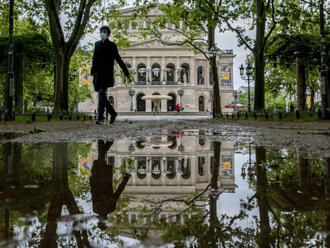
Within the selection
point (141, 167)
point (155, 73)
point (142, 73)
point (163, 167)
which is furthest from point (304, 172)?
point (142, 73)

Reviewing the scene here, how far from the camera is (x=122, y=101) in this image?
6119cm

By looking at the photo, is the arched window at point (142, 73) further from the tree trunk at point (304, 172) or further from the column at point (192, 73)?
the tree trunk at point (304, 172)

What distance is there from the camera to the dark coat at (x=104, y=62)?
290 inches

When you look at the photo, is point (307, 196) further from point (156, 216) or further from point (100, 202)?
point (100, 202)

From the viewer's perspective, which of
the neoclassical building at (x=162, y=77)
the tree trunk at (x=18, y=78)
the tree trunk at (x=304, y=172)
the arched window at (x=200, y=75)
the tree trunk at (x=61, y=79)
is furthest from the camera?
the arched window at (x=200, y=75)

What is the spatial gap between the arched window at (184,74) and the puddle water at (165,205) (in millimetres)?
60223

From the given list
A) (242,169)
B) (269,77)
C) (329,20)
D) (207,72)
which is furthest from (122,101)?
(242,169)

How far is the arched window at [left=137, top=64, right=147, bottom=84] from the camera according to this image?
2469 inches

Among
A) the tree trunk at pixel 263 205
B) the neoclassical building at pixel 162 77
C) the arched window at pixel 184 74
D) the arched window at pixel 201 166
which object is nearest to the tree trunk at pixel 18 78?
the arched window at pixel 201 166

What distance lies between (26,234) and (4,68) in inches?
988

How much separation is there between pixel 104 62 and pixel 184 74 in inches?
2207

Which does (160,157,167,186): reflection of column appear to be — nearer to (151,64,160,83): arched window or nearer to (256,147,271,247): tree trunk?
(256,147,271,247): tree trunk

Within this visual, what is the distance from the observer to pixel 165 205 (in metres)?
1.32

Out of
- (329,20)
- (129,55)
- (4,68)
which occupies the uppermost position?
(129,55)
